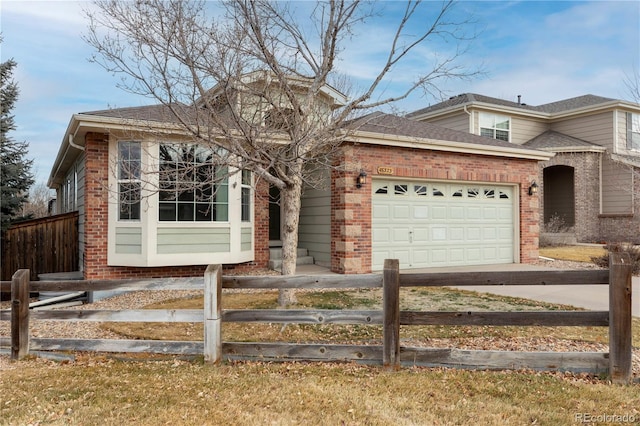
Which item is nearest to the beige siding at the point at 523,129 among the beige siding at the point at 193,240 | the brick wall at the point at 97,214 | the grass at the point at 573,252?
the grass at the point at 573,252

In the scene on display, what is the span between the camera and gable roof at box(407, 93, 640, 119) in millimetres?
19875

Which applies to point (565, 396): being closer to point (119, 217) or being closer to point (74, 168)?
A: point (119, 217)

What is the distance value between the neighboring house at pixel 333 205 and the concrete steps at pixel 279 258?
0.61 feet

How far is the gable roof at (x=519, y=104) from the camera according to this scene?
1988cm

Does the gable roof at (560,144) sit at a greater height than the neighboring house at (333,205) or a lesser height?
greater

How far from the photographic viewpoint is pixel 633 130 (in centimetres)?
2092

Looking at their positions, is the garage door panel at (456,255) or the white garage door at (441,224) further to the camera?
the garage door panel at (456,255)

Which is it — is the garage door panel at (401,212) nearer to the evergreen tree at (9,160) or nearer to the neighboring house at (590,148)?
the neighboring house at (590,148)

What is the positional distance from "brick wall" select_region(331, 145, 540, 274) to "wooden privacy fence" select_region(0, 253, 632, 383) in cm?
591

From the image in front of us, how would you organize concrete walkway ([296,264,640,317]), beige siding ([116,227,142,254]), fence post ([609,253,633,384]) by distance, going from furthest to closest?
beige siding ([116,227,142,254]) < concrete walkway ([296,264,640,317]) < fence post ([609,253,633,384])

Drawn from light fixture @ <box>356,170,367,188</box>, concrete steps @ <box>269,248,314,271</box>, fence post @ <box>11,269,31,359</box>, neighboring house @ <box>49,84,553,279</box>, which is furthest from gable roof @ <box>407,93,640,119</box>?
fence post @ <box>11,269,31,359</box>

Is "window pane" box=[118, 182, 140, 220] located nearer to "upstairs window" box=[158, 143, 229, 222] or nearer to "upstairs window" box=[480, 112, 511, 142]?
"upstairs window" box=[158, 143, 229, 222]

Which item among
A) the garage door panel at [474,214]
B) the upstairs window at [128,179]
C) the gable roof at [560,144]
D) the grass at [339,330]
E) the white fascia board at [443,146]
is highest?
the gable roof at [560,144]

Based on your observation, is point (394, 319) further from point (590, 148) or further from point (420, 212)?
point (590, 148)
